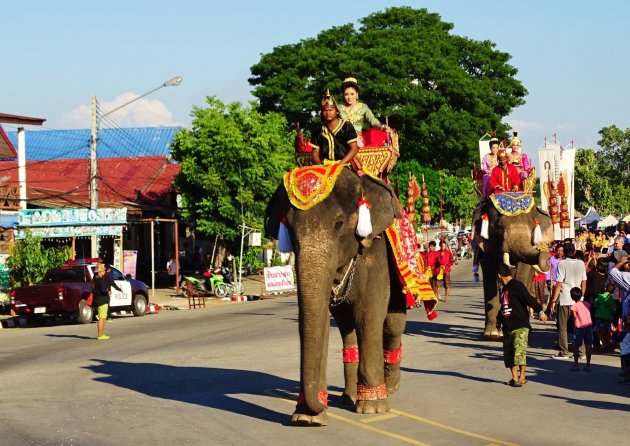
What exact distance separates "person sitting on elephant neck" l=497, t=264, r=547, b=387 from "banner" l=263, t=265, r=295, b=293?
25.5 m

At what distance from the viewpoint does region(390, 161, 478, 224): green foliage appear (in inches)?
2282

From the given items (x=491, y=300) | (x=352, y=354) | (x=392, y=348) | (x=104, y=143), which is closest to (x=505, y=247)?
(x=491, y=300)

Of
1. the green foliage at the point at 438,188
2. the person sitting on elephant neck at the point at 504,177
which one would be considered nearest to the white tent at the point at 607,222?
the green foliage at the point at 438,188

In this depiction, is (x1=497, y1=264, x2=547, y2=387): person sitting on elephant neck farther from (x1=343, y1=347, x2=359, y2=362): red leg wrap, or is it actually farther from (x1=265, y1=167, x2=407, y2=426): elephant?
(x1=343, y1=347, x2=359, y2=362): red leg wrap

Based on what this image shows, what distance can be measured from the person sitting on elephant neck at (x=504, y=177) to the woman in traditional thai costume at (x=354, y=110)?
7.29 meters

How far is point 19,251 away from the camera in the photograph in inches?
1232

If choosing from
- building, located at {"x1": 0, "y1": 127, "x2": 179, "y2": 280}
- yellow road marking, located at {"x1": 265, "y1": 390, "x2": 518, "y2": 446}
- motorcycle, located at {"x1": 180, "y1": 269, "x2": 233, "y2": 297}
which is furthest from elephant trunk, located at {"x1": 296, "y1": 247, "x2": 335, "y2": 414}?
motorcycle, located at {"x1": 180, "y1": 269, "x2": 233, "y2": 297}

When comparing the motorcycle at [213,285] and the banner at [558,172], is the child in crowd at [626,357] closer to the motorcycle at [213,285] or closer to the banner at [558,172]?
the banner at [558,172]

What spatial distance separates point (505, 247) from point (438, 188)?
141 feet

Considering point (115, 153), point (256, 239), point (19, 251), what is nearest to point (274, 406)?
point (19, 251)

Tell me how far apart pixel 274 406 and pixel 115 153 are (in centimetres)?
5204

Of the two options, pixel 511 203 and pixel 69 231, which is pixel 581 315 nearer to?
pixel 511 203

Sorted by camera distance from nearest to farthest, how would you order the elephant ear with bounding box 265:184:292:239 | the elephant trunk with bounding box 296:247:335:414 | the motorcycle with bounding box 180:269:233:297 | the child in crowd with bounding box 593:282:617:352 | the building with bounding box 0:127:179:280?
1. the elephant trunk with bounding box 296:247:335:414
2. the elephant ear with bounding box 265:184:292:239
3. the child in crowd with bounding box 593:282:617:352
4. the motorcycle with bounding box 180:269:233:297
5. the building with bounding box 0:127:179:280

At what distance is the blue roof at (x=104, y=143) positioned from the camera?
60.9 meters
